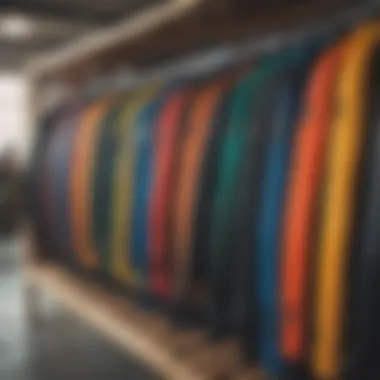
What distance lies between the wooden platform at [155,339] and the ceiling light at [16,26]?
178 cm

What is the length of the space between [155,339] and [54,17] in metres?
2.34

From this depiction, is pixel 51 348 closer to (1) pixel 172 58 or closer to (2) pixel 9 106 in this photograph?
(1) pixel 172 58

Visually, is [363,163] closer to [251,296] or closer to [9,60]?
→ [251,296]

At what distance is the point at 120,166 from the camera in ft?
4.98

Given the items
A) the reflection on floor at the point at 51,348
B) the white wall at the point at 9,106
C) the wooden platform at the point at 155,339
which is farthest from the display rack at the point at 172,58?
the white wall at the point at 9,106

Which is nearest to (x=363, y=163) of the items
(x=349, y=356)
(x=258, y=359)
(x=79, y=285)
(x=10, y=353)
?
(x=349, y=356)

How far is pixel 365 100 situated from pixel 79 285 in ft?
3.94

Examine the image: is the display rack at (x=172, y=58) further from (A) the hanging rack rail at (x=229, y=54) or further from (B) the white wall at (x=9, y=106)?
(B) the white wall at (x=9, y=106)

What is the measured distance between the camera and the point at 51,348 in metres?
2.14

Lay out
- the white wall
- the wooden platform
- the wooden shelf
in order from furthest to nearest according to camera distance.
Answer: the white wall, the wooden shelf, the wooden platform

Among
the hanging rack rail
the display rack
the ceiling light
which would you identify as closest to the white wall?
the ceiling light

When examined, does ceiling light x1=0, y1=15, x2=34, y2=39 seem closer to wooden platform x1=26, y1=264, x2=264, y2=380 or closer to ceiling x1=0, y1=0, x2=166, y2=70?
ceiling x1=0, y1=0, x2=166, y2=70

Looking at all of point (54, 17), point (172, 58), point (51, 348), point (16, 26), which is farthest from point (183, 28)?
point (16, 26)

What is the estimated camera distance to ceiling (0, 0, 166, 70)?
3059mm
